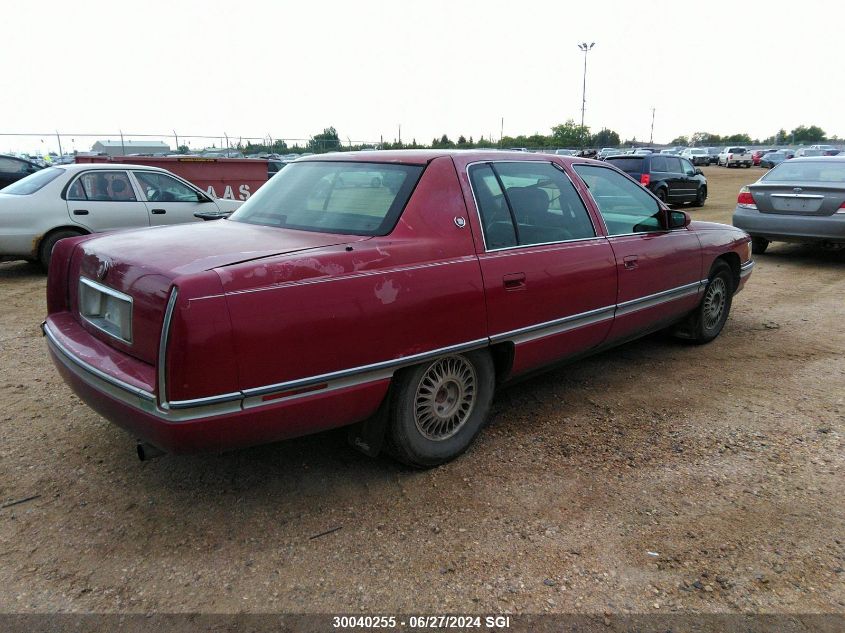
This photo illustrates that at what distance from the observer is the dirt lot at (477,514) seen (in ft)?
8.19

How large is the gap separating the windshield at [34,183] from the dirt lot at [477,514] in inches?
178

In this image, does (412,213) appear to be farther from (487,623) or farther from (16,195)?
(16,195)

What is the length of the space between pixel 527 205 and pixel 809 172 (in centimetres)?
765

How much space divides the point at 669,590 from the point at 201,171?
40.0ft

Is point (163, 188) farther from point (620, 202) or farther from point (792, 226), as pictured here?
point (792, 226)

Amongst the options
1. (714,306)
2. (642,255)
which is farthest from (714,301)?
(642,255)

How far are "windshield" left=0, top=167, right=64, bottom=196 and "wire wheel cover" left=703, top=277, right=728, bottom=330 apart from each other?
7726mm

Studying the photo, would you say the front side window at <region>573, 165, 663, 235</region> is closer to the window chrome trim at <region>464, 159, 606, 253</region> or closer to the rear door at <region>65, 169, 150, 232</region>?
the window chrome trim at <region>464, 159, 606, 253</region>

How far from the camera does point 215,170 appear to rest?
13.0m

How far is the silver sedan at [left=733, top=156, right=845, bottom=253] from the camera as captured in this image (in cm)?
870

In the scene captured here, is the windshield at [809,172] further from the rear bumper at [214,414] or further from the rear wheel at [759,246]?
the rear bumper at [214,414]

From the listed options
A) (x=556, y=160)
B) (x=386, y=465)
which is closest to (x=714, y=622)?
(x=386, y=465)

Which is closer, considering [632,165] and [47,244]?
[47,244]

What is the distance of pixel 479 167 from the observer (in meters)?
3.67
